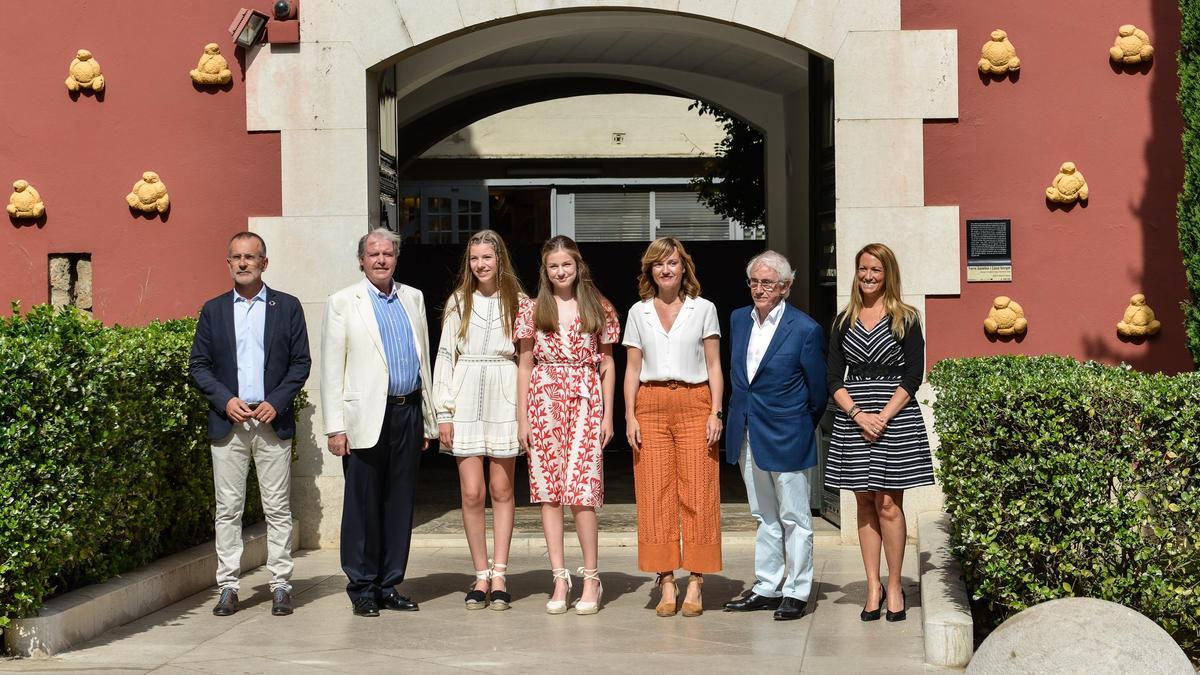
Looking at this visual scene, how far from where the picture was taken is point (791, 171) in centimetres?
1272

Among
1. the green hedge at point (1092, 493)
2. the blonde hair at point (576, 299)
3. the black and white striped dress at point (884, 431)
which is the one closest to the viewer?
the green hedge at point (1092, 493)

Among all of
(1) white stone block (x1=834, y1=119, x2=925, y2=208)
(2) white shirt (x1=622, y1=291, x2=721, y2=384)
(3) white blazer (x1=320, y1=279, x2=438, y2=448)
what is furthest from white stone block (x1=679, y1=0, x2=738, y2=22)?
(3) white blazer (x1=320, y1=279, x2=438, y2=448)

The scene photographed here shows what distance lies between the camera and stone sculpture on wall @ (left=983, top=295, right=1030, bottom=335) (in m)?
8.74

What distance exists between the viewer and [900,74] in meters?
8.82

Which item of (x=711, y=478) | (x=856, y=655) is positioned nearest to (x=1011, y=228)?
(x=711, y=478)

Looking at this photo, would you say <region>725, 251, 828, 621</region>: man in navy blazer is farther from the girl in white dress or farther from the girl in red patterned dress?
the girl in white dress

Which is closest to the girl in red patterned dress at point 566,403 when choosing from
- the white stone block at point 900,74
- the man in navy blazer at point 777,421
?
the man in navy blazer at point 777,421

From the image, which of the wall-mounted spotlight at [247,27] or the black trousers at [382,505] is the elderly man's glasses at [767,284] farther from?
the wall-mounted spotlight at [247,27]

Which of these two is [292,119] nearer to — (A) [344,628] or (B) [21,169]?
(B) [21,169]

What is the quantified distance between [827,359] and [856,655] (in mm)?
1475

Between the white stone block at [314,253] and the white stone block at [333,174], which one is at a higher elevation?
the white stone block at [333,174]

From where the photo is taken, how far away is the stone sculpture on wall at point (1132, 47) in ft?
28.6

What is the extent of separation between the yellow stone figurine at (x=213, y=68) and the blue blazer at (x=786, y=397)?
3.96 meters

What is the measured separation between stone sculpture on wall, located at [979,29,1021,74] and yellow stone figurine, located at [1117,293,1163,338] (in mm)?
1573
